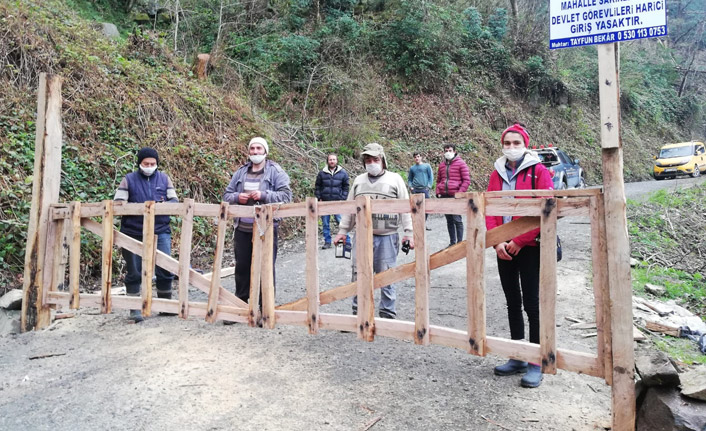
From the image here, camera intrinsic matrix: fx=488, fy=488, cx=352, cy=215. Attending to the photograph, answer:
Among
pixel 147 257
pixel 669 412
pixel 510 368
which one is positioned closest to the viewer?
pixel 669 412

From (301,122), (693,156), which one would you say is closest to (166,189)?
(301,122)

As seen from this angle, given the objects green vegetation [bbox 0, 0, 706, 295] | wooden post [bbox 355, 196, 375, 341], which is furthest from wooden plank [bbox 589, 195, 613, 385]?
green vegetation [bbox 0, 0, 706, 295]

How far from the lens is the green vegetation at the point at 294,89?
8.88 metres

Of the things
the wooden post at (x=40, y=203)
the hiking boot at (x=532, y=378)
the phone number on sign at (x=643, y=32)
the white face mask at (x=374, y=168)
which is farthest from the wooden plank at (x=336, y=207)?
the wooden post at (x=40, y=203)

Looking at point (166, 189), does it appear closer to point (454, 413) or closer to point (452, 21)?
point (454, 413)

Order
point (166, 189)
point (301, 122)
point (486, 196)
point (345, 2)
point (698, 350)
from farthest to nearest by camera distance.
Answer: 1. point (345, 2)
2. point (301, 122)
3. point (166, 189)
4. point (698, 350)
5. point (486, 196)

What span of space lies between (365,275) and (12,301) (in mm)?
4436

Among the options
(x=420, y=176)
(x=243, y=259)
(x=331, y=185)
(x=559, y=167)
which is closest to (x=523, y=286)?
(x=243, y=259)

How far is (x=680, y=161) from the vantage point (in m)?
22.1

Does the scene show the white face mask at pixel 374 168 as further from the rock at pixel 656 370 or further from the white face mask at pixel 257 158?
the rock at pixel 656 370

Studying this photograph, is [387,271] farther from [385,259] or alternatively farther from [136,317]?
[136,317]

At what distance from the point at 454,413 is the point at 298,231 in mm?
7523

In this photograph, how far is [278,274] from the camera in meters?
7.55

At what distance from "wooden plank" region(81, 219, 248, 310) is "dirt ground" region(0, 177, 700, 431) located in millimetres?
517
